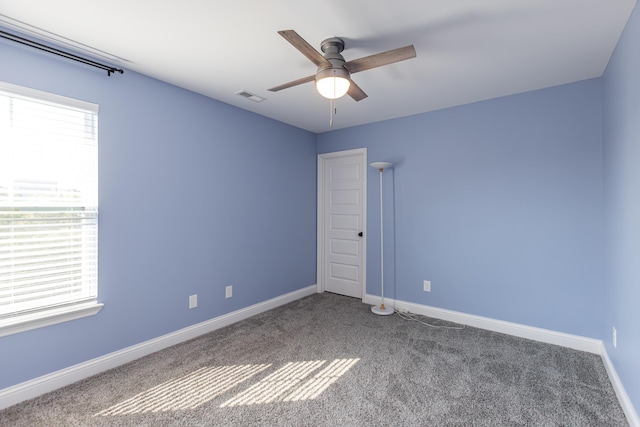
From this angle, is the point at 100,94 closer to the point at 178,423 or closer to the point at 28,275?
the point at 28,275

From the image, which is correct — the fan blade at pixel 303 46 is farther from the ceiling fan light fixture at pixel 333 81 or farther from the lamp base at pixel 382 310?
the lamp base at pixel 382 310

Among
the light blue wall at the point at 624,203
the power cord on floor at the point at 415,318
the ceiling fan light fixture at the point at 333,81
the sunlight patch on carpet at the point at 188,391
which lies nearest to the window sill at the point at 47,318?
the sunlight patch on carpet at the point at 188,391

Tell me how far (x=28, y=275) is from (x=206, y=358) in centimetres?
139

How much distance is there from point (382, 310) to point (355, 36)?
2932mm

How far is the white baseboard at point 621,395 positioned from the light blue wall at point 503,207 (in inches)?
15.9

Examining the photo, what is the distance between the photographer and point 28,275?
6.54 feet

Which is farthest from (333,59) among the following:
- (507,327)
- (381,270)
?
(507,327)

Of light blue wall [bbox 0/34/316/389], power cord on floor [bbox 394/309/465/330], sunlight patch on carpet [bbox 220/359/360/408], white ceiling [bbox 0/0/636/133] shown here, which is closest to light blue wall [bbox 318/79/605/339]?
power cord on floor [bbox 394/309/465/330]

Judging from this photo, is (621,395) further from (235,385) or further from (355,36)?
(355,36)

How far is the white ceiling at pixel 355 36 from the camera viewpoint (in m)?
1.70

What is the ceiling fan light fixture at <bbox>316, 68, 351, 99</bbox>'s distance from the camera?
1826 mm

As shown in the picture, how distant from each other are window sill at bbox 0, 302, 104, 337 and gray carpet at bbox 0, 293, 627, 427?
48cm

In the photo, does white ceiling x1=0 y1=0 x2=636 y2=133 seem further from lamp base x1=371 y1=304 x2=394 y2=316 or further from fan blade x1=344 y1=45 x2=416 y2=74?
lamp base x1=371 y1=304 x2=394 y2=316

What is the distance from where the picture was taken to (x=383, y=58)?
1.74 metres
